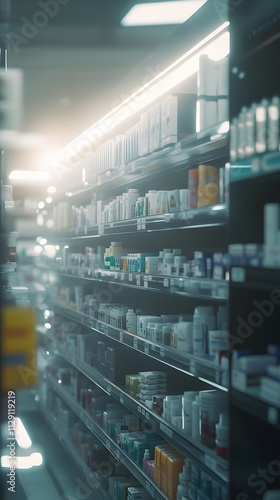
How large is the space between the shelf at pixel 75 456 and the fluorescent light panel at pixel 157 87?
290 centimetres

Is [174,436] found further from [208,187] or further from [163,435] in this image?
[208,187]

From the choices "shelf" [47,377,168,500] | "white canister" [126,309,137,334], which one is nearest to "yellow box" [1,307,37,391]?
"shelf" [47,377,168,500]

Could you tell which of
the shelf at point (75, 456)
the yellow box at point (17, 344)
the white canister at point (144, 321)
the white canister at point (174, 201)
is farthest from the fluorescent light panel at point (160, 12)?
the shelf at point (75, 456)

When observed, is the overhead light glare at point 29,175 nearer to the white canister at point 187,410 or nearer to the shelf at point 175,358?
the shelf at point 175,358

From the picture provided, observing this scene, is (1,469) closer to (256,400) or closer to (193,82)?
(256,400)

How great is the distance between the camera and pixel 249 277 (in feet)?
8.96

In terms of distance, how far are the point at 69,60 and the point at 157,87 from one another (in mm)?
2764

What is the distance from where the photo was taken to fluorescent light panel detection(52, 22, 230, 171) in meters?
3.52

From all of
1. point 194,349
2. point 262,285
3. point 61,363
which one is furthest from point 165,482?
point 61,363

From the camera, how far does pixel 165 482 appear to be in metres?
3.93

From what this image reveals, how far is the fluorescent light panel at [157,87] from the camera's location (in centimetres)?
352

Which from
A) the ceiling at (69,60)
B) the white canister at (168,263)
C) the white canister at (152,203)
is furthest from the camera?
the ceiling at (69,60)

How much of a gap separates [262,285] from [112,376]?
2.86m

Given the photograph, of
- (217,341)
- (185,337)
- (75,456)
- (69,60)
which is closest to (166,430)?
(185,337)
